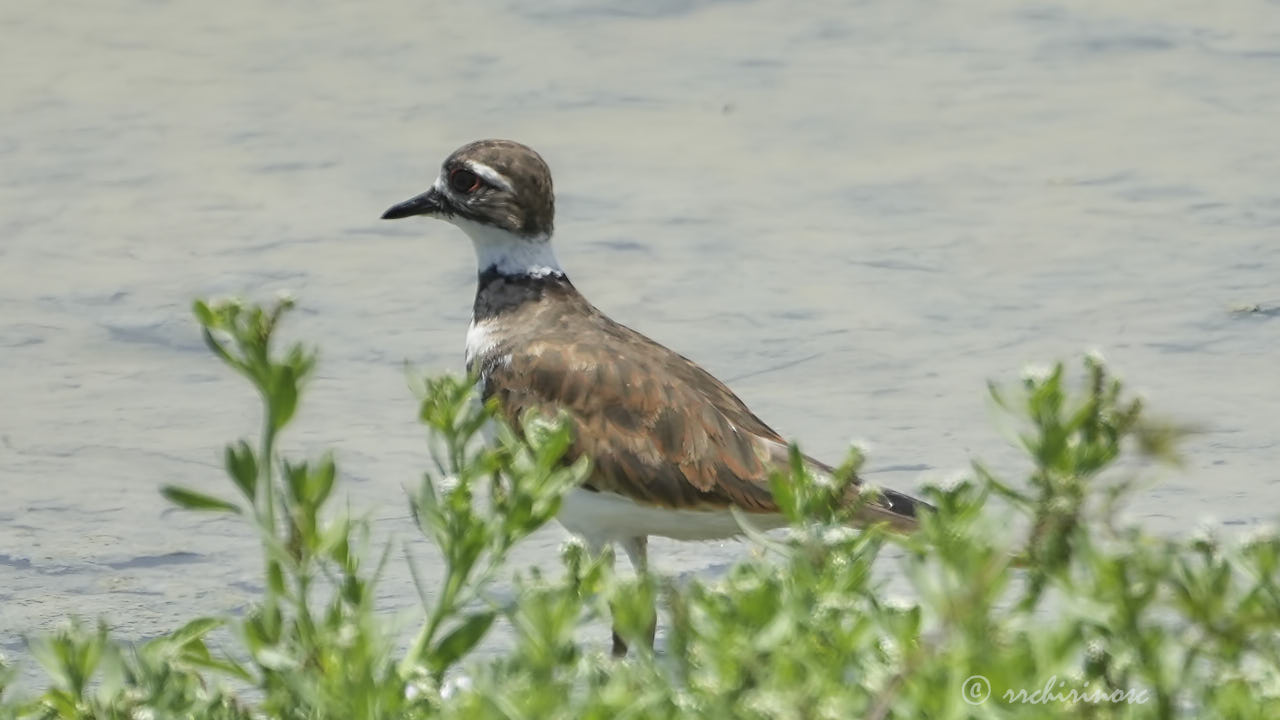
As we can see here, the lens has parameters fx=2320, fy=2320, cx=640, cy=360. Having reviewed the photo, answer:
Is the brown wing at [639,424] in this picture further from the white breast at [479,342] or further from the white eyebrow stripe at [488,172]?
the white eyebrow stripe at [488,172]

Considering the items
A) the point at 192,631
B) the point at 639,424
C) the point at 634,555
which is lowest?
the point at 634,555

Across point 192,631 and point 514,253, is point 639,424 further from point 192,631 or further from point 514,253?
point 192,631

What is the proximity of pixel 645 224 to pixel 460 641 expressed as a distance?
637 centimetres

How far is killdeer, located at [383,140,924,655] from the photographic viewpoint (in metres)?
6.27

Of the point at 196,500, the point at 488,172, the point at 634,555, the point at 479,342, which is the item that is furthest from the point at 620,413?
the point at 196,500

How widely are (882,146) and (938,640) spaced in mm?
7611

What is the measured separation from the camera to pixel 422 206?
289 inches

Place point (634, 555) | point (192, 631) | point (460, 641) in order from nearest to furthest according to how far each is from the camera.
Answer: point (460, 641), point (192, 631), point (634, 555)

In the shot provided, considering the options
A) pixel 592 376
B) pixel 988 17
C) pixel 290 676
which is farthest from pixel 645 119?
pixel 290 676

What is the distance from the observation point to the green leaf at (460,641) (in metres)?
3.14

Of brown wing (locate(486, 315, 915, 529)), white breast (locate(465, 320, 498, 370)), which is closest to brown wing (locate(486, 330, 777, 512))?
brown wing (locate(486, 315, 915, 529))

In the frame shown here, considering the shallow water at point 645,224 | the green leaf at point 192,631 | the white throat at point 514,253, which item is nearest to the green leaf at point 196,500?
the green leaf at point 192,631

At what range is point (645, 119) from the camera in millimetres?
10516

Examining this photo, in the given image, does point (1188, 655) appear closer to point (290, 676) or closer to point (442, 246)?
point (290, 676)
